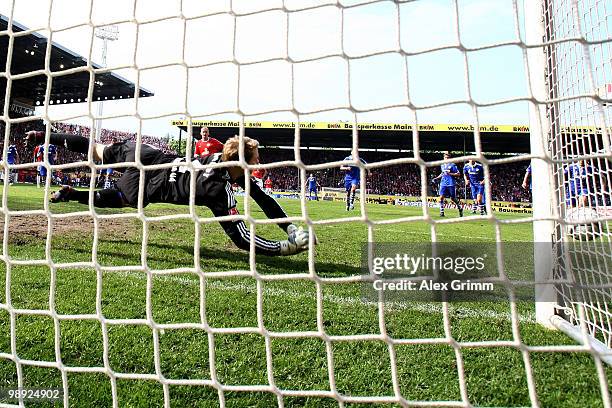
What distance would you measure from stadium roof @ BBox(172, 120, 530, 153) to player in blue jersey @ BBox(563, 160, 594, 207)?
1918cm

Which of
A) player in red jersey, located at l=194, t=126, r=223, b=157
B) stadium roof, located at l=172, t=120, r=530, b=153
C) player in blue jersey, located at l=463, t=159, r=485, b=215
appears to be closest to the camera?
player in red jersey, located at l=194, t=126, r=223, b=157

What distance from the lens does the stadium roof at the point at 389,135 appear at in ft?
74.2

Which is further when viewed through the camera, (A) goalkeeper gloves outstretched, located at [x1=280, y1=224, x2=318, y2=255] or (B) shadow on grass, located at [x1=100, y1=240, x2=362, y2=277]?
(B) shadow on grass, located at [x1=100, y1=240, x2=362, y2=277]

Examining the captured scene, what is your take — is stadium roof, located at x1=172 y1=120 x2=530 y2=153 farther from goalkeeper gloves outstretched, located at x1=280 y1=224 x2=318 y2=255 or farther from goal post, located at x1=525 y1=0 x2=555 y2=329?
goal post, located at x1=525 y1=0 x2=555 y2=329

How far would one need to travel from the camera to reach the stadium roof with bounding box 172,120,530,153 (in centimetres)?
2261

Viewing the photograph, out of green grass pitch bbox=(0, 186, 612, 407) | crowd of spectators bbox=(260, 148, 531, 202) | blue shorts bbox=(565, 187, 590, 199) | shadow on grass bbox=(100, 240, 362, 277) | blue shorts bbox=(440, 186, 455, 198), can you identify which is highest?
crowd of spectators bbox=(260, 148, 531, 202)

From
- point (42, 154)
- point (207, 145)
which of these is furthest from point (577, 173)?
point (42, 154)

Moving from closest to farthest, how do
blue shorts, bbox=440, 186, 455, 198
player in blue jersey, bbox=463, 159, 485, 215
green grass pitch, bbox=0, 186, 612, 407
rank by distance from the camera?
green grass pitch, bbox=0, 186, 612, 407, blue shorts, bbox=440, 186, 455, 198, player in blue jersey, bbox=463, 159, 485, 215

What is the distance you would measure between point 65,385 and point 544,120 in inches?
107

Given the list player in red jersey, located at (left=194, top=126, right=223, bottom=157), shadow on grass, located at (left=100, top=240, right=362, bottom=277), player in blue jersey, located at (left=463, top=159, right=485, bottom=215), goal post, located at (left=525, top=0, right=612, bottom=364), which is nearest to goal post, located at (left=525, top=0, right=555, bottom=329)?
goal post, located at (left=525, top=0, right=612, bottom=364)

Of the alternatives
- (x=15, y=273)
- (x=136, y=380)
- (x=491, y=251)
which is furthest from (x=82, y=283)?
(x=491, y=251)

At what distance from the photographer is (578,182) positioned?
2.76 metres

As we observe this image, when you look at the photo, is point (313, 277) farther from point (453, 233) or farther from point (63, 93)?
point (63, 93)

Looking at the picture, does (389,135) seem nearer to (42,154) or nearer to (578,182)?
(42,154)
